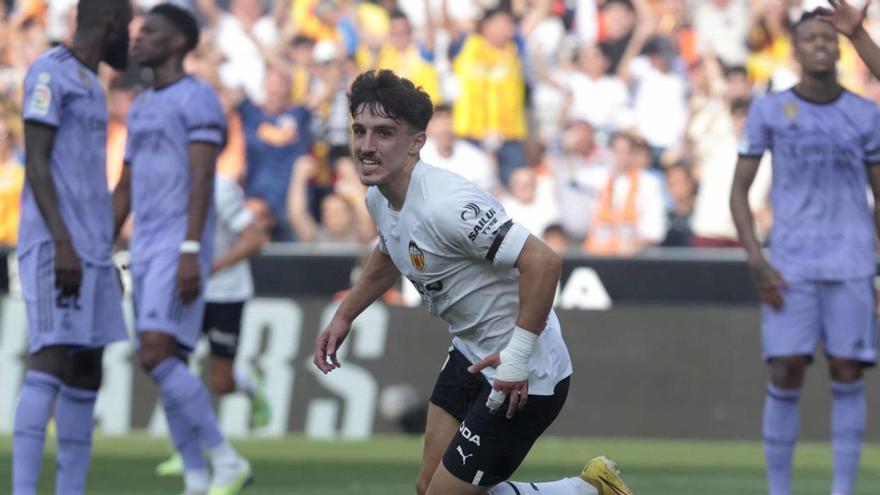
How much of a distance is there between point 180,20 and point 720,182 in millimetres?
7507

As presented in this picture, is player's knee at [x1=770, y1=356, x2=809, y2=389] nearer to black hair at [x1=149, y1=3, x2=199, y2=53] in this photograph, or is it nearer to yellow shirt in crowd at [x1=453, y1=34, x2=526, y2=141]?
black hair at [x1=149, y1=3, x2=199, y2=53]

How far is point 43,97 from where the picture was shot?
750cm

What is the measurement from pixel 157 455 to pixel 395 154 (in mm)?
6782

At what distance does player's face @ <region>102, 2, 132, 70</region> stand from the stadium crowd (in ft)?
22.7

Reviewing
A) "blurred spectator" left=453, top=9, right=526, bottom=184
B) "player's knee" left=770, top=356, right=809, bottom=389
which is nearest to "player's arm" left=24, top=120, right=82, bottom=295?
"player's knee" left=770, top=356, right=809, bottom=389

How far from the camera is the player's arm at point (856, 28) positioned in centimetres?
763

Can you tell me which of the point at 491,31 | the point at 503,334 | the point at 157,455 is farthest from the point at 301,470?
the point at 491,31

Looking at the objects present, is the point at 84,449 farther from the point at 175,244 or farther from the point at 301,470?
the point at 301,470

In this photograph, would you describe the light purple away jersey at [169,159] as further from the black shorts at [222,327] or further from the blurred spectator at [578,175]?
the blurred spectator at [578,175]

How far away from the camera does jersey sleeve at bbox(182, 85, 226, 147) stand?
8.99 m

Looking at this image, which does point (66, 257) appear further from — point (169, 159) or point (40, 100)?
point (169, 159)

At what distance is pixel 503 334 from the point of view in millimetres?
6219

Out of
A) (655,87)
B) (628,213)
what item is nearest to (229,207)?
(628,213)

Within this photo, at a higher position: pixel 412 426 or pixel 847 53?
pixel 847 53
